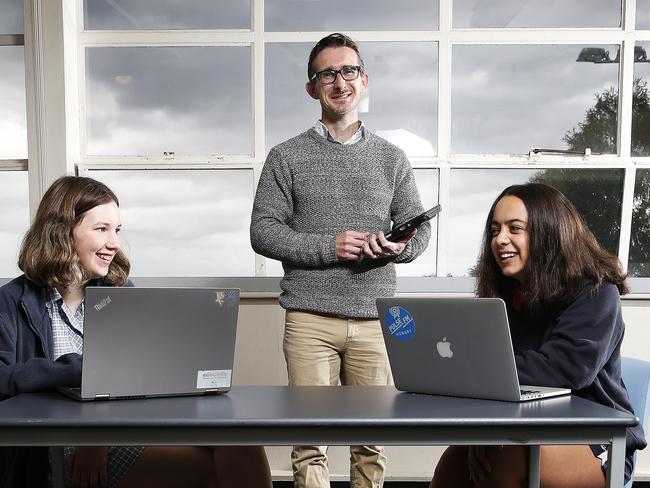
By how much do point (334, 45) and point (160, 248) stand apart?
140 cm

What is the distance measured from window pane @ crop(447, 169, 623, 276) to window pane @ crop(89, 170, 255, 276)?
0.96m

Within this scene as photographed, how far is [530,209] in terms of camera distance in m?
2.05

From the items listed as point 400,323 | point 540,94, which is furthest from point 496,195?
point 400,323

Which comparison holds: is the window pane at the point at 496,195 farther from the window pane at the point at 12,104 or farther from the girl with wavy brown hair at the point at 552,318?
the window pane at the point at 12,104

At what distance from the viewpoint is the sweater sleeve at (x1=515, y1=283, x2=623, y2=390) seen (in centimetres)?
180

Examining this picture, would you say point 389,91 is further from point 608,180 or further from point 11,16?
point 11,16

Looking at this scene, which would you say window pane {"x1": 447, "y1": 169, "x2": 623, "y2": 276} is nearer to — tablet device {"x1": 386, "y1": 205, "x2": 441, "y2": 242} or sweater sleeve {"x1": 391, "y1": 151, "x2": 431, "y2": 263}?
sweater sleeve {"x1": 391, "y1": 151, "x2": 431, "y2": 263}

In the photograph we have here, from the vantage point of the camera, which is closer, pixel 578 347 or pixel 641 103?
pixel 578 347

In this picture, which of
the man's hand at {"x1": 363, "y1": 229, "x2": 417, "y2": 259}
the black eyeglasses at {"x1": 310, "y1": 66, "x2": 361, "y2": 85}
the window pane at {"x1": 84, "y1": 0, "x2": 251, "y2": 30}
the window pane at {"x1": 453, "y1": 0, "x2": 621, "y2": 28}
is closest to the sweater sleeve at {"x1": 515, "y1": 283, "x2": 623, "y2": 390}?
the man's hand at {"x1": 363, "y1": 229, "x2": 417, "y2": 259}

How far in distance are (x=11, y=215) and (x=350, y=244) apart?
1910 millimetres

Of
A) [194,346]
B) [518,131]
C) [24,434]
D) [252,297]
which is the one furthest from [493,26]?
[24,434]

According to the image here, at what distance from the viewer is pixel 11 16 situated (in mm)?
3500

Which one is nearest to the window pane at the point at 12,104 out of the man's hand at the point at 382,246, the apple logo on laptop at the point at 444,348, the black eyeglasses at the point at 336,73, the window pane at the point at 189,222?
the window pane at the point at 189,222

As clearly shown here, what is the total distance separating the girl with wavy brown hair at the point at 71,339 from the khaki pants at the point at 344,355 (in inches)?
25.6
